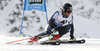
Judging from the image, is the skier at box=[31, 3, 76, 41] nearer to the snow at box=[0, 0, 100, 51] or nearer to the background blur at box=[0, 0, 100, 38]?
the snow at box=[0, 0, 100, 51]

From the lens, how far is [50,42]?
4641mm

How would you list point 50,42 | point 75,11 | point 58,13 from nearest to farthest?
point 50,42, point 58,13, point 75,11

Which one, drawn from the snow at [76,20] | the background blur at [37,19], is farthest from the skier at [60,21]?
the background blur at [37,19]

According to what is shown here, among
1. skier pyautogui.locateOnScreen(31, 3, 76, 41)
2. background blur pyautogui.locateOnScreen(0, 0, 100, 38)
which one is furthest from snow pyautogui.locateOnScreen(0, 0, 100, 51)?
skier pyautogui.locateOnScreen(31, 3, 76, 41)

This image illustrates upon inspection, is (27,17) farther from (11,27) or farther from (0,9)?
(0,9)

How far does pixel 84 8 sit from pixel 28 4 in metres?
10.2

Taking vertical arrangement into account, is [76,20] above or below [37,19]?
below

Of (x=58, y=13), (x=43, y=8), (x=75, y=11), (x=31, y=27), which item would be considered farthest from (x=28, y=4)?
(x=75, y=11)

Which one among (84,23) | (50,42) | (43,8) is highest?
(43,8)

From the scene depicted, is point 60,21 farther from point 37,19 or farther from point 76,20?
point 76,20

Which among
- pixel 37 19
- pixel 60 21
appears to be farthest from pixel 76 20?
pixel 60 21

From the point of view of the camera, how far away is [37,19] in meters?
14.3

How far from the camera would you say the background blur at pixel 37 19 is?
1326 centimetres

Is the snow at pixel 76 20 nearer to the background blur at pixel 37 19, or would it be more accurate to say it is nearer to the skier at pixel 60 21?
the background blur at pixel 37 19
